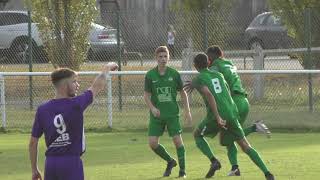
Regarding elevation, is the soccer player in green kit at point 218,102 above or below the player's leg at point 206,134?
above

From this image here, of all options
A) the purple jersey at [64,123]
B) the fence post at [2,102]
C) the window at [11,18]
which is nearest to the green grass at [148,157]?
the fence post at [2,102]

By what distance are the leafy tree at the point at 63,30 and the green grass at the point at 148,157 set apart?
486 centimetres

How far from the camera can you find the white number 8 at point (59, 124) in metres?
8.73

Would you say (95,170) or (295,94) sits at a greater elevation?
(95,170)

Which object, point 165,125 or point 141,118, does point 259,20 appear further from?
A: point 165,125

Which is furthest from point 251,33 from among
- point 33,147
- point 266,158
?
point 33,147

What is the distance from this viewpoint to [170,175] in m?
12.9

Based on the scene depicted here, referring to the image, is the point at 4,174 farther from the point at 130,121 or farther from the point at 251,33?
the point at 251,33

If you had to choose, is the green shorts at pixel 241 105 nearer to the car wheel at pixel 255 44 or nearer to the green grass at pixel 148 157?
the green grass at pixel 148 157

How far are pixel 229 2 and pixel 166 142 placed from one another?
Result: 9.97 metres

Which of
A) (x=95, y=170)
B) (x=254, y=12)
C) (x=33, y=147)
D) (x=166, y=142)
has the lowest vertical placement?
(x=254, y=12)

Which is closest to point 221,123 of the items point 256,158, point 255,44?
point 256,158

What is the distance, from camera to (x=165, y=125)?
1326 centimetres

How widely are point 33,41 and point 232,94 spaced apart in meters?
12.7
